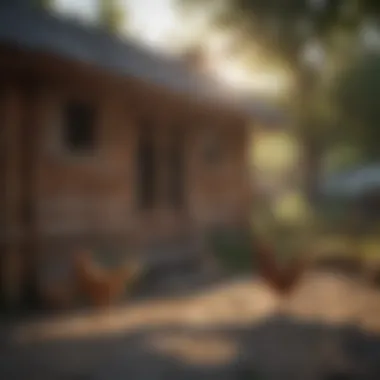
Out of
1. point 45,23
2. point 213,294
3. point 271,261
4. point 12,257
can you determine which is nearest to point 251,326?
point 271,261

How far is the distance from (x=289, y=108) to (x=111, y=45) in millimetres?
16940

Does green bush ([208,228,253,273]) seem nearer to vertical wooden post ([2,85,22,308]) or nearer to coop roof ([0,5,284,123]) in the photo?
coop roof ([0,5,284,123])

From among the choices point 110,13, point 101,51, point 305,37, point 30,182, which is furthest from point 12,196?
point 110,13

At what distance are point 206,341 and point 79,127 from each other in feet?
14.9

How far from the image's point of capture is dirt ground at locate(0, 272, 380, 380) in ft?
21.0

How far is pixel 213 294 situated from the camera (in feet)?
35.2

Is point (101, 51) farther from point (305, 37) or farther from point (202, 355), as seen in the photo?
point (305, 37)

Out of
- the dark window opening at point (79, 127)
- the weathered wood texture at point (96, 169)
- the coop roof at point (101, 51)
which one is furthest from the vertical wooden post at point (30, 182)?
the coop roof at point (101, 51)

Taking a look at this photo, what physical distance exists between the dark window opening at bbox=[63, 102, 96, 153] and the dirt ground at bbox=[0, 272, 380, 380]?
2.53 metres

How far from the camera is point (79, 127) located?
10.8 metres

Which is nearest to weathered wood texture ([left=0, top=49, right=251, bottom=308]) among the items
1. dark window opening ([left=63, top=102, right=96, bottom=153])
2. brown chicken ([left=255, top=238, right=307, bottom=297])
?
dark window opening ([left=63, top=102, right=96, bottom=153])

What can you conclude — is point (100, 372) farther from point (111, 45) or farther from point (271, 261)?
point (111, 45)

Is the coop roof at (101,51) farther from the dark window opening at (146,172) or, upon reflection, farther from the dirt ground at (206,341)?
the dirt ground at (206,341)

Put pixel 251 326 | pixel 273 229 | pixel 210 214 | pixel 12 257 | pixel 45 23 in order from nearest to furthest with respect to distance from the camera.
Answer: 1. pixel 251 326
2. pixel 12 257
3. pixel 45 23
4. pixel 210 214
5. pixel 273 229
